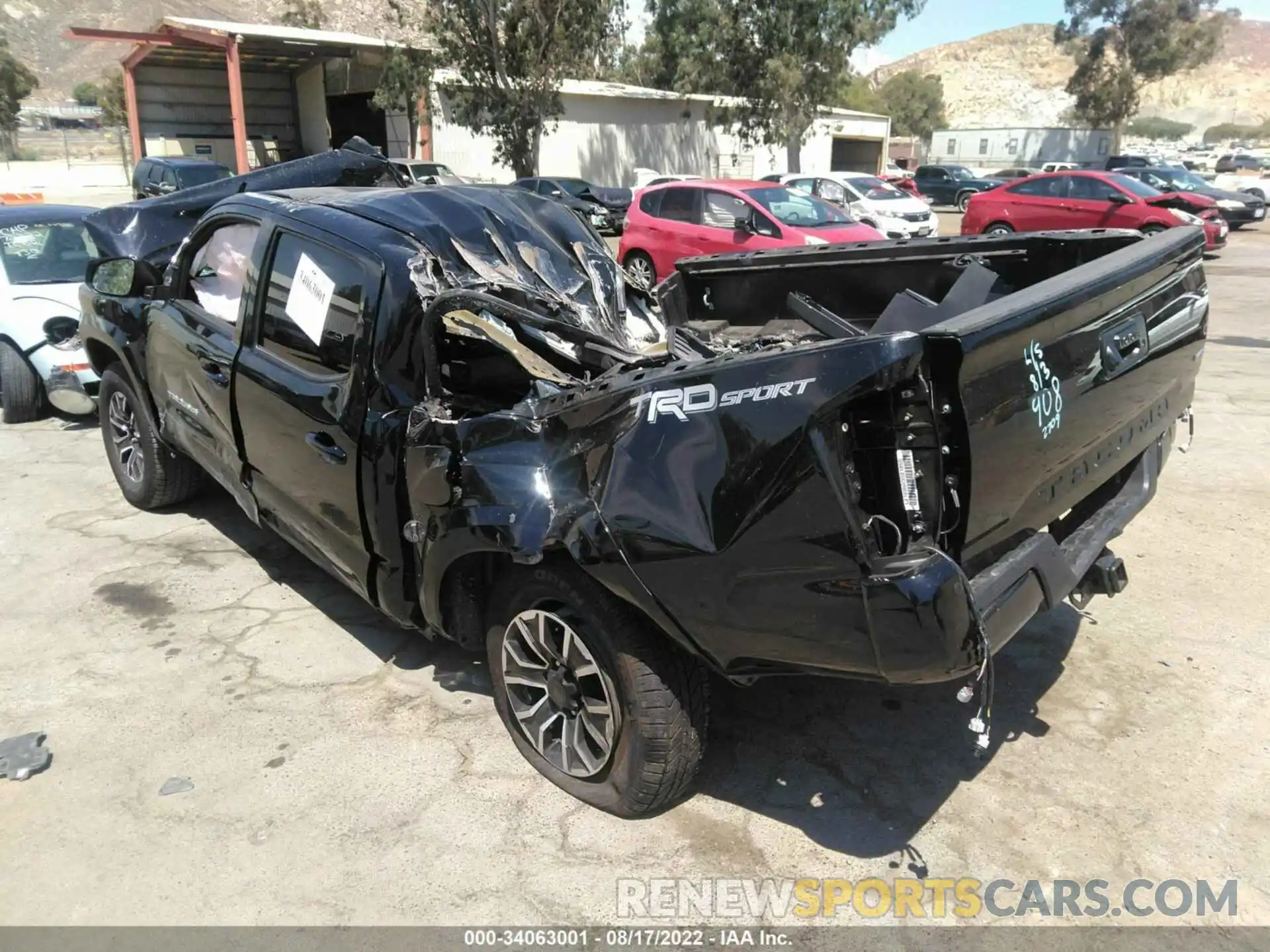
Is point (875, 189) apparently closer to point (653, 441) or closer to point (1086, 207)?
point (1086, 207)

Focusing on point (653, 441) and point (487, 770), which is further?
point (487, 770)

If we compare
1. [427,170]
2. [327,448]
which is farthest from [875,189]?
[327,448]

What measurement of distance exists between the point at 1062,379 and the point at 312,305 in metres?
2.60

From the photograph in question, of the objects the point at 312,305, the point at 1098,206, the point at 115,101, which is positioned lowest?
the point at 312,305

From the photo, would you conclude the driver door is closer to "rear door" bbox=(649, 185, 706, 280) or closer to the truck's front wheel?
"rear door" bbox=(649, 185, 706, 280)

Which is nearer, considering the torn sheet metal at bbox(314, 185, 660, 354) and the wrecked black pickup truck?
the wrecked black pickup truck

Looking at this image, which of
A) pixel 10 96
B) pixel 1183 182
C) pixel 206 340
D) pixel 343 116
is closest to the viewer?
pixel 206 340

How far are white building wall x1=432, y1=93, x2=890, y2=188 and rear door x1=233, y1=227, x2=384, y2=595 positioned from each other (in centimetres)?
2663

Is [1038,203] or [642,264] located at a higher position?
[1038,203]

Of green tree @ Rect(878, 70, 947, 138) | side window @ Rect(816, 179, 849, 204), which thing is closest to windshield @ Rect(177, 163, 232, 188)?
side window @ Rect(816, 179, 849, 204)

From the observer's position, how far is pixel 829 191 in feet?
69.2

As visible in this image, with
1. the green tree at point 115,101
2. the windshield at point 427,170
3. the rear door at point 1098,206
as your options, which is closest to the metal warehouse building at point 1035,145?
the rear door at point 1098,206

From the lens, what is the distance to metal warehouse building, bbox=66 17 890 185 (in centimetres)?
3009

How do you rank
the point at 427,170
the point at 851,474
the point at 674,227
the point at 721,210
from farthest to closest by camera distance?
the point at 427,170
the point at 674,227
the point at 721,210
the point at 851,474
